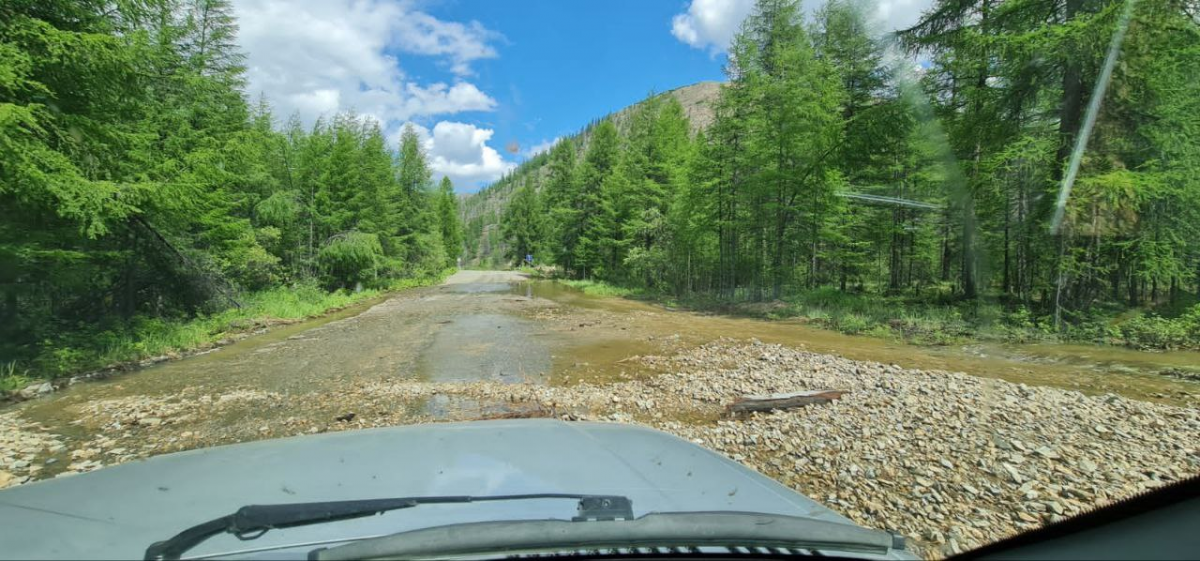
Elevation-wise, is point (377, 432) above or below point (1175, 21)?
below

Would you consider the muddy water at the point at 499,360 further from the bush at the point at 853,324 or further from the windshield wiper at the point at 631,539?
the windshield wiper at the point at 631,539

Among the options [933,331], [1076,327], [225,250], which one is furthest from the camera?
[225,250]

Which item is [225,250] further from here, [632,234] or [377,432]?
[632,234]

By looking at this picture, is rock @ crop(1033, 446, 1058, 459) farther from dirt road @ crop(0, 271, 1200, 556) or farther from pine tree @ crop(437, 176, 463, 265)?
pine tree @ crop(437, 176, 463, 265)

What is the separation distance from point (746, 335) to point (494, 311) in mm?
10877

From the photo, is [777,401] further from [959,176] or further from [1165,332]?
[959,176]

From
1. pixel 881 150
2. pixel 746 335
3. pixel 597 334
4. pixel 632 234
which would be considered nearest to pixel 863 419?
pixel 746 335

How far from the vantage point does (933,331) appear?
1371 centimetres

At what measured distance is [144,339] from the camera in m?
11.2

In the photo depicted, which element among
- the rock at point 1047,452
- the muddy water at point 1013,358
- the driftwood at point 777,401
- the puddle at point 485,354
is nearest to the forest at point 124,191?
the puddle at point 485,354

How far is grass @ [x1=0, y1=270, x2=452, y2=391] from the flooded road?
731 mm

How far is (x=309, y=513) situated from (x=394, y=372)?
8.53 meters

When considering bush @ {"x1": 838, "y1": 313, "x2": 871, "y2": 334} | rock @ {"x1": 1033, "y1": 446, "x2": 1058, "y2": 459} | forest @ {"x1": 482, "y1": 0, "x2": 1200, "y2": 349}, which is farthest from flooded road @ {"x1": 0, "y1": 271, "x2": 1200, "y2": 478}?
rock @ {"x1": 1033, "y1": 446, "x2": 1058, "y2": 459}

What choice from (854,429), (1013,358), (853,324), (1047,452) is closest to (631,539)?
(854,429)
